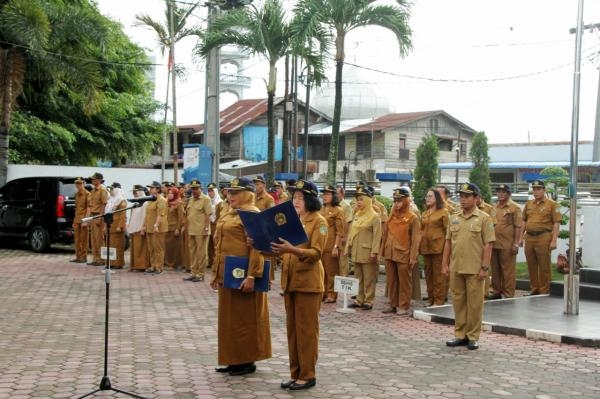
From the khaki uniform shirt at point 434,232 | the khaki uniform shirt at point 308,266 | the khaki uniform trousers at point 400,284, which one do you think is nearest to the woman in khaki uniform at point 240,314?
the khaki uniform shirt at point 308,266

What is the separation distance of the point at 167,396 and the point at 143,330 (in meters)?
3.10

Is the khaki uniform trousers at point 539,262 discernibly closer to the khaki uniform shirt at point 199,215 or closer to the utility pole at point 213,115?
the khaki uniform shirt at point 199,215

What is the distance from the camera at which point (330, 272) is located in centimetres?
1200

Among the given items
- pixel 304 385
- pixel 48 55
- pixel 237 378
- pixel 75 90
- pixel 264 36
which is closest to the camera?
A: pixel 304 385

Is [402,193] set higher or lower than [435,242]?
higher

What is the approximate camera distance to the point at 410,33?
60.1 feet

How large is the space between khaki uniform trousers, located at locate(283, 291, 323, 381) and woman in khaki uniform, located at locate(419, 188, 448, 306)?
17.6 feet

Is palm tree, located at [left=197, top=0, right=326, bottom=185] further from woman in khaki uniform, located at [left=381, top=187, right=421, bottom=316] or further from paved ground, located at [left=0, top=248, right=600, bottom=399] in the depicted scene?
paved ground, located at [left=0, top=248, right=600, bottom=399]

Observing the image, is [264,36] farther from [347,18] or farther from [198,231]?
[198,231]

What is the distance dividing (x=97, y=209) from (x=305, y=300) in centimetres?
1070

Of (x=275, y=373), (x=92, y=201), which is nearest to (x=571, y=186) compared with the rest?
(x=275, y=373)

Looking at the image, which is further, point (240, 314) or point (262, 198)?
point (262, 198)

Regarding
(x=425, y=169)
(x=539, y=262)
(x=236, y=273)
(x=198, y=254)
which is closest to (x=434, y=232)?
(x=539, y=262)

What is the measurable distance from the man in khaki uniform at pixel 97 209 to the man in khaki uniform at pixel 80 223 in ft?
0.89
